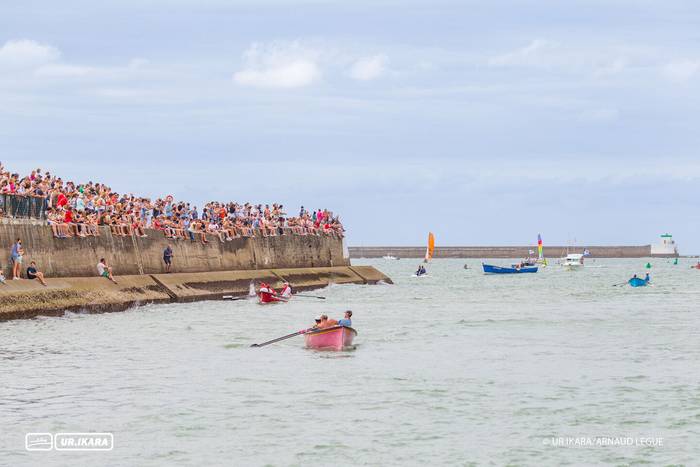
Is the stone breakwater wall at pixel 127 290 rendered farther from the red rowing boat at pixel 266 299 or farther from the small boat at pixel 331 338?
the small boat at pixel 331 338

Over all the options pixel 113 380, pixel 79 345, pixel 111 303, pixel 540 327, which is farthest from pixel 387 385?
pixel 111 303

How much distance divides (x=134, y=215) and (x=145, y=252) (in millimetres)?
1700

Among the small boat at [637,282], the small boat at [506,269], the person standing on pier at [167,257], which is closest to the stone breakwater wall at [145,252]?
the person standing on pier at [167,257]

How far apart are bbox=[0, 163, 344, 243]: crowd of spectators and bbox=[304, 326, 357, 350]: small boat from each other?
12.7m

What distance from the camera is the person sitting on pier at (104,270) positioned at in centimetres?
4457

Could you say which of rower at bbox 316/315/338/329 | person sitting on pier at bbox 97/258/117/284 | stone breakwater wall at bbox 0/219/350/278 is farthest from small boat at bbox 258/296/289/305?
rower at bbox 316/315/338/329

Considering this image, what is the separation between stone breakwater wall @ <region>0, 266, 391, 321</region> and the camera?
37.2m

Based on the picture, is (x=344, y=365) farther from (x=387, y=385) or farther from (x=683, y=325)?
(x=683, y=325)

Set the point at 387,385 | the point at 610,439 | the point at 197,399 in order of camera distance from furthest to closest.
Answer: the point at 387,385 → the point at 197,399 → the point at 610,439

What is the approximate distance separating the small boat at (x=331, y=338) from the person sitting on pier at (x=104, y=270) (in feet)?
46.6

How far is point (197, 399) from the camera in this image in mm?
23312

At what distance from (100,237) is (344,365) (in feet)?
63.5

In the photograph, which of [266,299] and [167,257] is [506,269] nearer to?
[266,299]

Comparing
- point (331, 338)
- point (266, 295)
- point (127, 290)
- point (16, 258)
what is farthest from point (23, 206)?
point (266, 295)
